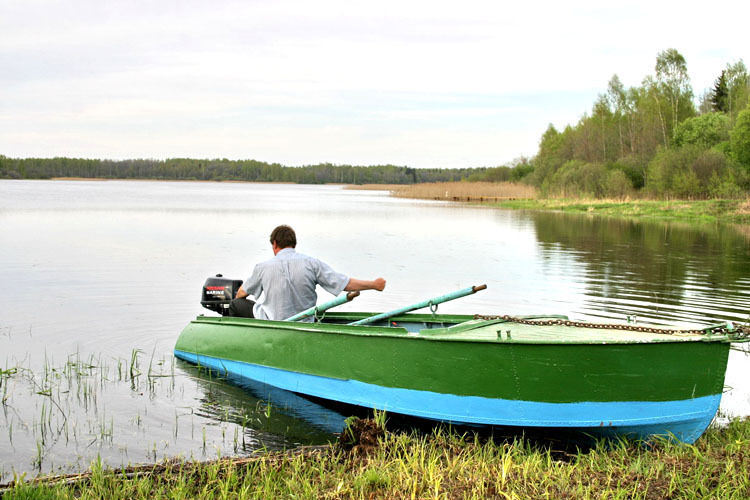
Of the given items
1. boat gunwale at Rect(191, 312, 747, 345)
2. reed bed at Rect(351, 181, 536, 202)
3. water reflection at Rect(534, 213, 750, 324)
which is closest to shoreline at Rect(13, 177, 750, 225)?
reed bed at Rect(351, 181, 536, 202)

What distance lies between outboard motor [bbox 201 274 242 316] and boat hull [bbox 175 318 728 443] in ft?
7.79

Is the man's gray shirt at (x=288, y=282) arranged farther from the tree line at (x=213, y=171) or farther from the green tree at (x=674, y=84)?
the tree line at (x=213, y=171)

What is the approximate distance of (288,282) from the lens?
24.9 feet

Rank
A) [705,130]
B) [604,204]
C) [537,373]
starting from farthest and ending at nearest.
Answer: [705,130] → [604,204] → [537,373]

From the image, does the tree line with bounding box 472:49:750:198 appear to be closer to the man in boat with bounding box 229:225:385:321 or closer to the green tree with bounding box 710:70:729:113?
the green tree with bounding box 710:70:729:113

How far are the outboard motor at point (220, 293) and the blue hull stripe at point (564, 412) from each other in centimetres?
287

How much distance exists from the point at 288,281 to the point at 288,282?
13 millimetres

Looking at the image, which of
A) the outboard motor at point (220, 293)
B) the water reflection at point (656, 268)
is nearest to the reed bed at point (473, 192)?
the water reflection at point (656, 268)

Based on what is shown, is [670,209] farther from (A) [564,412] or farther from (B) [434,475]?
(B) [434,475]

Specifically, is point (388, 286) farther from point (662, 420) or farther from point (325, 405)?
point (662, 420)

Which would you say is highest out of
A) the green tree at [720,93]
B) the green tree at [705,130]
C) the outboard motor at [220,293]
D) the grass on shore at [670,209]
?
the green tree at [720,93]

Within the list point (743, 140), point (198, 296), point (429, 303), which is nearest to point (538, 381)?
point (429, 303)

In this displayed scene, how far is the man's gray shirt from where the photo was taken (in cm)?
747

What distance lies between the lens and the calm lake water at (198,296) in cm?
656
